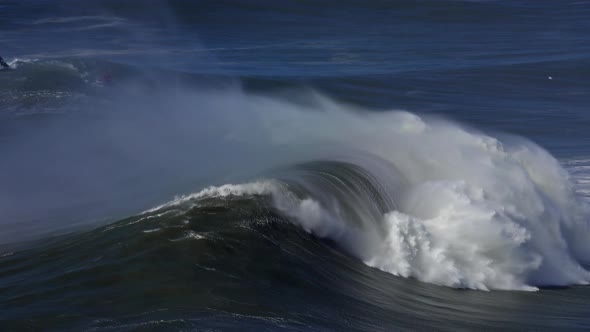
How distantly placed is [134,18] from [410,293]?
4077cm

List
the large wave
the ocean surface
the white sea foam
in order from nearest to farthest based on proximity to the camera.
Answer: the ocean surface → the white sea foam → the large wave

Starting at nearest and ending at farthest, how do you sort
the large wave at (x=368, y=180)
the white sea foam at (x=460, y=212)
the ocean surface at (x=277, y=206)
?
the ocean surface at (x=277, y=206) < the white sea foam at (x=460, y=212) < the large wave at (x=368, y=180)

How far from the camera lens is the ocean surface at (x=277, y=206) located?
946 cm

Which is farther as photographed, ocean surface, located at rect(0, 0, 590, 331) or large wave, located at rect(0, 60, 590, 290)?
large wave, located at rect(0, 60, 590, 290)

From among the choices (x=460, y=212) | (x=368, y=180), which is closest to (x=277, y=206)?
(x=368, y=180)

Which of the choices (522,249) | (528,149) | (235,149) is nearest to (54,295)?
(522,249)

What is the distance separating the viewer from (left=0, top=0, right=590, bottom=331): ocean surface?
31.0 feet

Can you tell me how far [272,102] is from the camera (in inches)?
931

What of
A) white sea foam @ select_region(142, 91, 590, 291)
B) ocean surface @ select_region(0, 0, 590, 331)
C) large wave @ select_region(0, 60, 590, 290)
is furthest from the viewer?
large wave @ select_region(0, 60, 590, 290)

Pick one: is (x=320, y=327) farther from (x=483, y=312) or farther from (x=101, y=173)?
(x=101, y=173)

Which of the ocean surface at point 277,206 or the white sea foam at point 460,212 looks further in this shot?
the white sea foam at point 460,212

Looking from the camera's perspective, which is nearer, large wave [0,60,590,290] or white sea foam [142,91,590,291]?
white sea foam [142,91,590,291]

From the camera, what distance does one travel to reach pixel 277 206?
12.0 meters

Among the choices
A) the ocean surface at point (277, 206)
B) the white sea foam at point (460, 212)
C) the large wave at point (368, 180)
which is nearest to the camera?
the ocean surface at point (277, 206)
